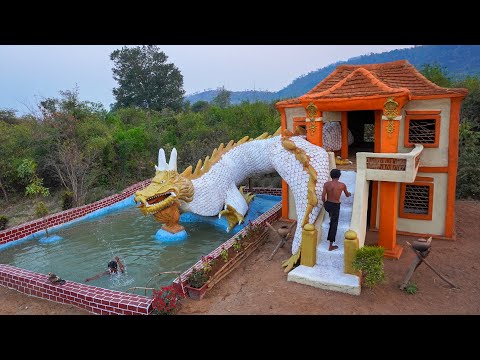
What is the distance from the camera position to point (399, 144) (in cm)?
892

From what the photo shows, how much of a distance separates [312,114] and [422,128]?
2.86 meters

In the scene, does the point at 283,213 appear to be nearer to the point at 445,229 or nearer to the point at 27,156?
the point at 445,229

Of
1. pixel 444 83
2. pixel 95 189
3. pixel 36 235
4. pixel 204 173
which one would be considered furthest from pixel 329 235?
pixel 444 83

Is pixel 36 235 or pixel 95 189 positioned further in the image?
pixel 95 189

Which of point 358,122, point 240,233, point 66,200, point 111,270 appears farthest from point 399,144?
point 66,200

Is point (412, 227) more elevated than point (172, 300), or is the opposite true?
point (412, 227)

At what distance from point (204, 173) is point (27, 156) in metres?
9.88

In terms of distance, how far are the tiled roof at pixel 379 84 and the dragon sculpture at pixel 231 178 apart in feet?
4.60

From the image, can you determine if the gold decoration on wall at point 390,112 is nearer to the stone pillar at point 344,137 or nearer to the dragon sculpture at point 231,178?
the dragon sculpture at point 231,178

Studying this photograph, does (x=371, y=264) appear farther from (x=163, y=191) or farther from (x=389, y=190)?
(x=163, y=191)

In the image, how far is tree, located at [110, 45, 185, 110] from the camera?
39469 millimetres

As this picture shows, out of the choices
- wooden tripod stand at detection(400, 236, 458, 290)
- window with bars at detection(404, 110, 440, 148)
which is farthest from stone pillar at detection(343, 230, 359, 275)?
window with bars at detection(404, 110, 440, 148)

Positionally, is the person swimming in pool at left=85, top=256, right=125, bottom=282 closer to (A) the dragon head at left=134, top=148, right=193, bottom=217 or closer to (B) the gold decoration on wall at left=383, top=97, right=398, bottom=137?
(A) the dragon head at left=134, top=148, right=193, bottom=217

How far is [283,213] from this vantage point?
11.2 m
